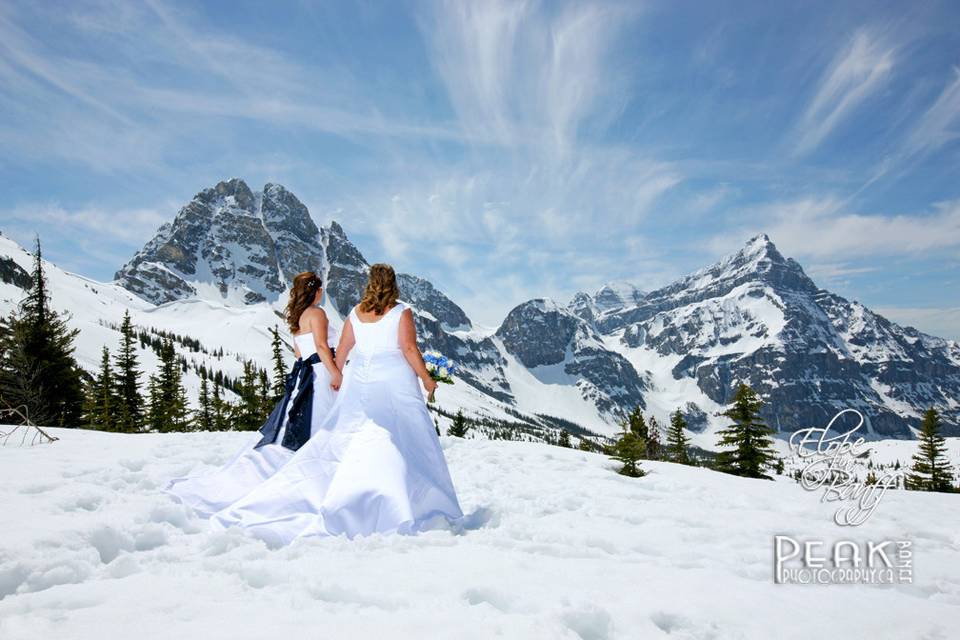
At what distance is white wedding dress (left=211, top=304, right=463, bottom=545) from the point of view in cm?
541

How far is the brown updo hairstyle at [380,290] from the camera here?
6657 millimetres

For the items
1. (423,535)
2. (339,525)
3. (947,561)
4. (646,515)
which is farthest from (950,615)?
(339,525)

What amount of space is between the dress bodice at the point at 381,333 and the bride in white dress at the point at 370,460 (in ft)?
0.05

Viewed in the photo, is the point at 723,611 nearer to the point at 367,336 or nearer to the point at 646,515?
the point at 646,515

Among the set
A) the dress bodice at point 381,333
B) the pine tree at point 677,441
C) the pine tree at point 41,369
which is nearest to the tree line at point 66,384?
the pine tree at point 41,369

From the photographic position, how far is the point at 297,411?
7.99 m

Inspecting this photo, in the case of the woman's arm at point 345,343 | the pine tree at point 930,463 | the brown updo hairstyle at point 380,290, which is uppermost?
the brown updo hairstyle at point 380,290

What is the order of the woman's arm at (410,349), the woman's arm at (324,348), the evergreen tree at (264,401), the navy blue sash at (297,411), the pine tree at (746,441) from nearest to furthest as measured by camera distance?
the woman's arm at (410,349) < the woman's arm at (324,348) < the navy blue sash at (297,411) < the pine tree at (746,441) < the evergreen tree at (264,401)

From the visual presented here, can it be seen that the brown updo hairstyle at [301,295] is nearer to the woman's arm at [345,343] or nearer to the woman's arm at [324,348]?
the woman's arm at [324,348]

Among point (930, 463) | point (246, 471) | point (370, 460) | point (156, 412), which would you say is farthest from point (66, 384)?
point (930, 463)

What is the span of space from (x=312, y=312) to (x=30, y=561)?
4754mm

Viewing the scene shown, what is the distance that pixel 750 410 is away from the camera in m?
28.7

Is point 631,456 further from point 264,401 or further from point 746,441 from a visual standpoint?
point 264,401

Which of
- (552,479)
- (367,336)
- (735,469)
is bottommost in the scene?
(735,469)
